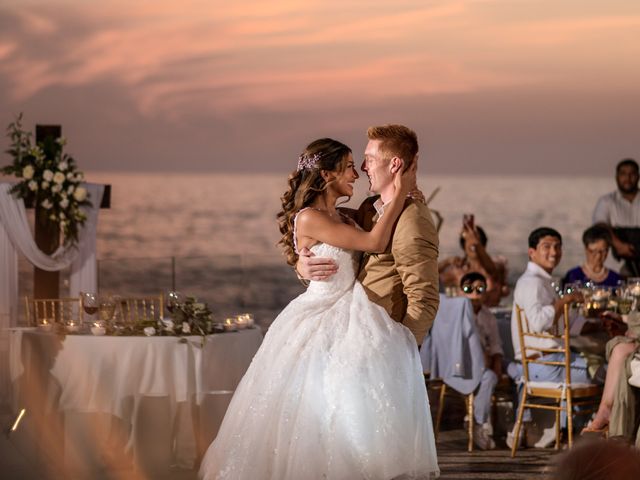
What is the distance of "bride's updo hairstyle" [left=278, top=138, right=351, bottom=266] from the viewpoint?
3342mm

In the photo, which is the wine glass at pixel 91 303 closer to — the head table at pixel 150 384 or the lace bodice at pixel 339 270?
the head table at pixel 150 384

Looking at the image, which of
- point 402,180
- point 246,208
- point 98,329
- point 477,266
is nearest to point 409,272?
point 402,180

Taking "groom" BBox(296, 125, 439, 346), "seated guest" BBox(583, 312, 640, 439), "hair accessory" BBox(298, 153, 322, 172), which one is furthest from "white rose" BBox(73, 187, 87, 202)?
"groom" BBox(296, 125, 439, 346)

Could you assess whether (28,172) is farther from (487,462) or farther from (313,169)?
(313,169)

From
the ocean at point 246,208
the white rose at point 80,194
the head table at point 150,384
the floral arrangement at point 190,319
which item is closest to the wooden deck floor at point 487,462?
the head table at point 150,384

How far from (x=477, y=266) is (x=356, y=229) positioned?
422cm

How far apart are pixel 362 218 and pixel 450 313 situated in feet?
9.24

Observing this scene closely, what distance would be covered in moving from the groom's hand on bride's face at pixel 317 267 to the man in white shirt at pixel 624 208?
5.17 metres

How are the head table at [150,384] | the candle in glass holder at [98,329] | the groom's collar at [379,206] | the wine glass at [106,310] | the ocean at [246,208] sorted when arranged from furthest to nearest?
the ocean at [246,208] < the wine glass at [106,310] < the candle in glass holder at [98,329] < the head table at [150,384] < the groom's collar at [379,206]

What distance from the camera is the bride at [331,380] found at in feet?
Answer: 10.3

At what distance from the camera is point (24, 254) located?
7.54 meters

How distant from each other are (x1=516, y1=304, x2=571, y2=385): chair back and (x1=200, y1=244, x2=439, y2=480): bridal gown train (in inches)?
98.3

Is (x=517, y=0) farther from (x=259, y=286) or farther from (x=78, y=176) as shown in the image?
(x=78, y=176)

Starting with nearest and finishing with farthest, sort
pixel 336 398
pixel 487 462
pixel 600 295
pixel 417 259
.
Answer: pixel 417 259 < pixel 336 398 < pixel 487 462 < pixel 600 295
